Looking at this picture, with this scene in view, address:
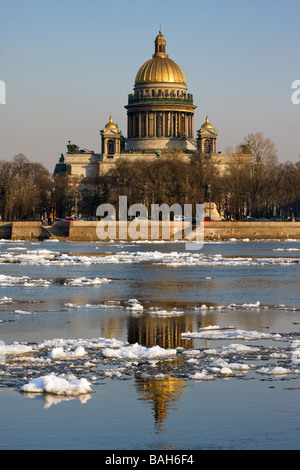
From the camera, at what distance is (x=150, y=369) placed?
61.0ft

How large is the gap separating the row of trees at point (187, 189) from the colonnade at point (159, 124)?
29448 mm

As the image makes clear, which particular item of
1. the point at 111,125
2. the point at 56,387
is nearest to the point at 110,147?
the point at 111,125

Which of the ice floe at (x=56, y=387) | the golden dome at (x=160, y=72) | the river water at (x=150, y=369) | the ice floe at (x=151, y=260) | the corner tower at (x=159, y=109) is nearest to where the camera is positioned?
the river water at (x=150, y=369)

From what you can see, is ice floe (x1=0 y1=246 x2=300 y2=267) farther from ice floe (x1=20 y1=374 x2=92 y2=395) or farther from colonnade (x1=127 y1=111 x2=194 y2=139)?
colonnade (x1=127 y1=111 x2=194 y2=139)

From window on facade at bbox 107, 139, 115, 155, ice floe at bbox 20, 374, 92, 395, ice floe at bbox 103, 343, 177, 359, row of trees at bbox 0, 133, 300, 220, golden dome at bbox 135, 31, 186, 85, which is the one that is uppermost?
golden dome at bbox 135, 31, 186, 85

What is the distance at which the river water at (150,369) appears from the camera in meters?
14.6

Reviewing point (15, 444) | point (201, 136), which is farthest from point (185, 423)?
point (201, 136)

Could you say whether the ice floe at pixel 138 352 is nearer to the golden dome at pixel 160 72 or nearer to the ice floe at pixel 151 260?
the ice floe at pixel 151 260

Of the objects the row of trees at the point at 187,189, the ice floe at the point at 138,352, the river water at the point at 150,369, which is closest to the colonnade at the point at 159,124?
the row of trees at the point at 187,189

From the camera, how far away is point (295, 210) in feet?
386

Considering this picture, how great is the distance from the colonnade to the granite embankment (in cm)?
5946

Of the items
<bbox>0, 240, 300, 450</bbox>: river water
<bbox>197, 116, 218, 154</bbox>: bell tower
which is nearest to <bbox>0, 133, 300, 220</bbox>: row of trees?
<bbox>197, 116, 218, 154</bbox>: bell tower

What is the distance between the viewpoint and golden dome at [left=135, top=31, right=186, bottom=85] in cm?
14988

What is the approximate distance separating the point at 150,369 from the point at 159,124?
134 meters
